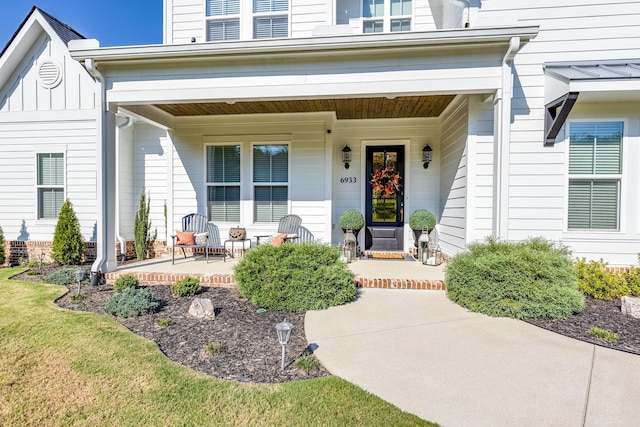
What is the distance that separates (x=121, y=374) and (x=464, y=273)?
12.2 ft

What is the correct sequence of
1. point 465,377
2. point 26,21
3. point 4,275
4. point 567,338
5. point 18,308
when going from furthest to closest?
point 26,21
point 4,275
point 18,308
point 567,338
point 465,377

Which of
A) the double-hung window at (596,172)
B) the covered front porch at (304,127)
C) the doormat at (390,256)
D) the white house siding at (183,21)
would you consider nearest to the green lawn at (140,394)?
the covered front porch at (304,127)

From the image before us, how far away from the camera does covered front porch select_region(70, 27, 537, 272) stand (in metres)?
4.18

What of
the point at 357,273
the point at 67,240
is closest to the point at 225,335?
the point at 357,273

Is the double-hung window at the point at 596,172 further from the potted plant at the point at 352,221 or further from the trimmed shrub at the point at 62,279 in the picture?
the trimmed shrub at the point at 62,279

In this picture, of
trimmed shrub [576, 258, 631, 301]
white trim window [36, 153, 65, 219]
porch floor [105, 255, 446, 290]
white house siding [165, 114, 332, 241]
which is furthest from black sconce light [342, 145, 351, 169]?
white trim window [36, 153, 65, 219]

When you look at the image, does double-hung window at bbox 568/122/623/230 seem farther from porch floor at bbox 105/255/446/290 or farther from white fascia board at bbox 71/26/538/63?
porch floor at bbox 105/255/446/290

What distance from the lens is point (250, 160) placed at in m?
6.70

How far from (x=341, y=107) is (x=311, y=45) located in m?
1.98

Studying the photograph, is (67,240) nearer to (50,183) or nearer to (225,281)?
(50,183)

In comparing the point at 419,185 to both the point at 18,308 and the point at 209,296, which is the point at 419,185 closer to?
the point at 209,296

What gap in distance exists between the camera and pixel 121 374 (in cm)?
238

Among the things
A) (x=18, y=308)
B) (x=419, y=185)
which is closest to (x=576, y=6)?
(x=419, y=185)

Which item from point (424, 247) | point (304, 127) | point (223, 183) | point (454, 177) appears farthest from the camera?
point (223, 183)
